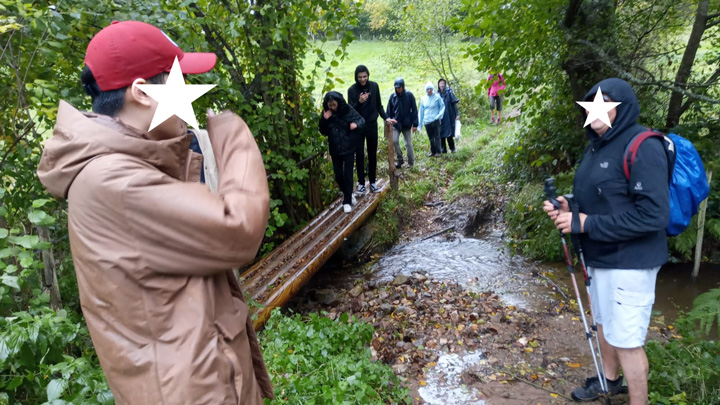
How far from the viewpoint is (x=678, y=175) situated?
2.71 metres

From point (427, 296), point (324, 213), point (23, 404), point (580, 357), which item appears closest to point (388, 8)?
point (324, 213)

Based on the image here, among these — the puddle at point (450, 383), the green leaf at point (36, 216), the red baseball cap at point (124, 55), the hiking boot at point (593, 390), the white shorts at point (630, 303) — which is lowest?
the puddle at point (450, 383)

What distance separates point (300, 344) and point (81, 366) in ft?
6.24

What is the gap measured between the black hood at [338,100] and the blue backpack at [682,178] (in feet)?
15.2

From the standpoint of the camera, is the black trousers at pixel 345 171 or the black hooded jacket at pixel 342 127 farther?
A: the black trousers at pixel 345 171

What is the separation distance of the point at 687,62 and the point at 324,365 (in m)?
5.91

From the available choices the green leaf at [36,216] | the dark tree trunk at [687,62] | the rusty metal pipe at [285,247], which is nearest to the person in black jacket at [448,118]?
the rusty metal pipe at [285,247]

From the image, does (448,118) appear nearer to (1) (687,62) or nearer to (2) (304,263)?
(1) (687,62)

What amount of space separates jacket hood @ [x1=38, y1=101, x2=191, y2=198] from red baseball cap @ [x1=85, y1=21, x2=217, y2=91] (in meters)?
0.13

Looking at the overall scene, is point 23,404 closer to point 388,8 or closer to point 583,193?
point 583,193

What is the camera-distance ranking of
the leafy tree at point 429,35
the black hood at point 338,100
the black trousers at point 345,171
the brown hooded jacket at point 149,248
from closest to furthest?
1. the brown hooded jacket at point 149,248
2. the black hood at point 338,100
3. the black trousers at point 345,171
4. the leafy tree at point 429,35

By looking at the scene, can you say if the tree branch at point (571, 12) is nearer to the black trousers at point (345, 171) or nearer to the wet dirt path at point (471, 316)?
the wet dirt path at point (471, 316)

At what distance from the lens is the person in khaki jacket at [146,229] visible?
120 centimetres

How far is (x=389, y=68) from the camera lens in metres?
20.2
